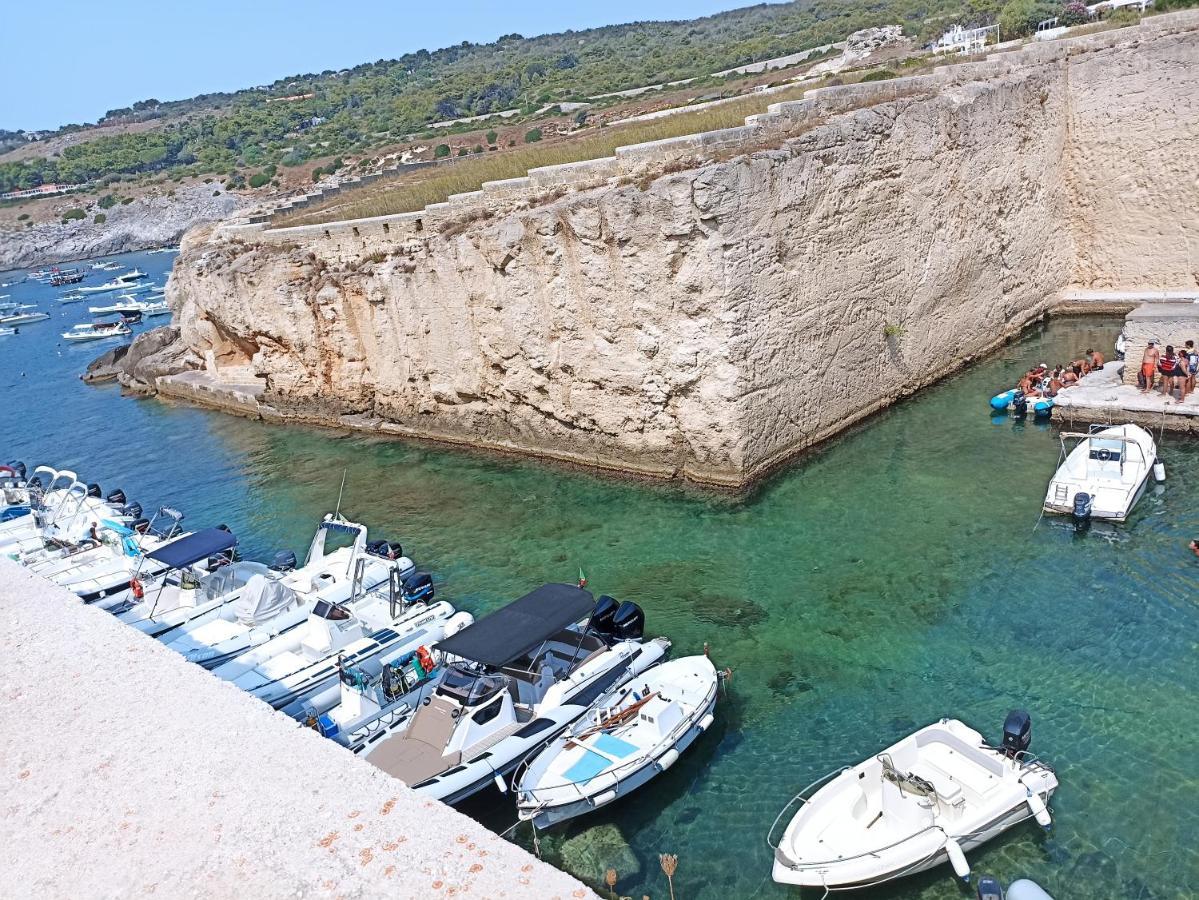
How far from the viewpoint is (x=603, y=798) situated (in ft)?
32.5

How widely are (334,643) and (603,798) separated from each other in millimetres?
5604

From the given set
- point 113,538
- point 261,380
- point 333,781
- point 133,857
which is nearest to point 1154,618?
point 333,781

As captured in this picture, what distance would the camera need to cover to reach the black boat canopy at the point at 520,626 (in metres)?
11.4

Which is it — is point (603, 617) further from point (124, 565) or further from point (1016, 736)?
point (124, 565)

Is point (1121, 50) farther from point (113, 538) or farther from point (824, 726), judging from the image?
point (113, 538)

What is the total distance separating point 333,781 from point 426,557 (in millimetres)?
12527

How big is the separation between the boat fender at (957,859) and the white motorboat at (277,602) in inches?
370

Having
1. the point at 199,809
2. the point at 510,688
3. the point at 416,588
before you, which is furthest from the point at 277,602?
the point at 199,809

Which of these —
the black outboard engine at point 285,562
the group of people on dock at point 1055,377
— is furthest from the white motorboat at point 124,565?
the group of people on dock at point 1055,377

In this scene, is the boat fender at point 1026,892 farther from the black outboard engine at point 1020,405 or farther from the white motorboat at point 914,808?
the black outboard engine at point 1020,405

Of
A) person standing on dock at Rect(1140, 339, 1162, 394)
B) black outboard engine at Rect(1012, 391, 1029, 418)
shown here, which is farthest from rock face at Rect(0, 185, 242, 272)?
person standing on dock at Rect(1140, 339, 1162, 394)

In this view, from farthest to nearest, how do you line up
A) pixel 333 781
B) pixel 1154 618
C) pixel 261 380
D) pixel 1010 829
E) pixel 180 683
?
pixel 261 380, pixel 1154 618, pixel 1010 829, pixel 180 683, pixel 333 781

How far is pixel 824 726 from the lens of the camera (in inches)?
430

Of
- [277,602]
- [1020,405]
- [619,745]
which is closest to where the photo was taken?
[619,745]
